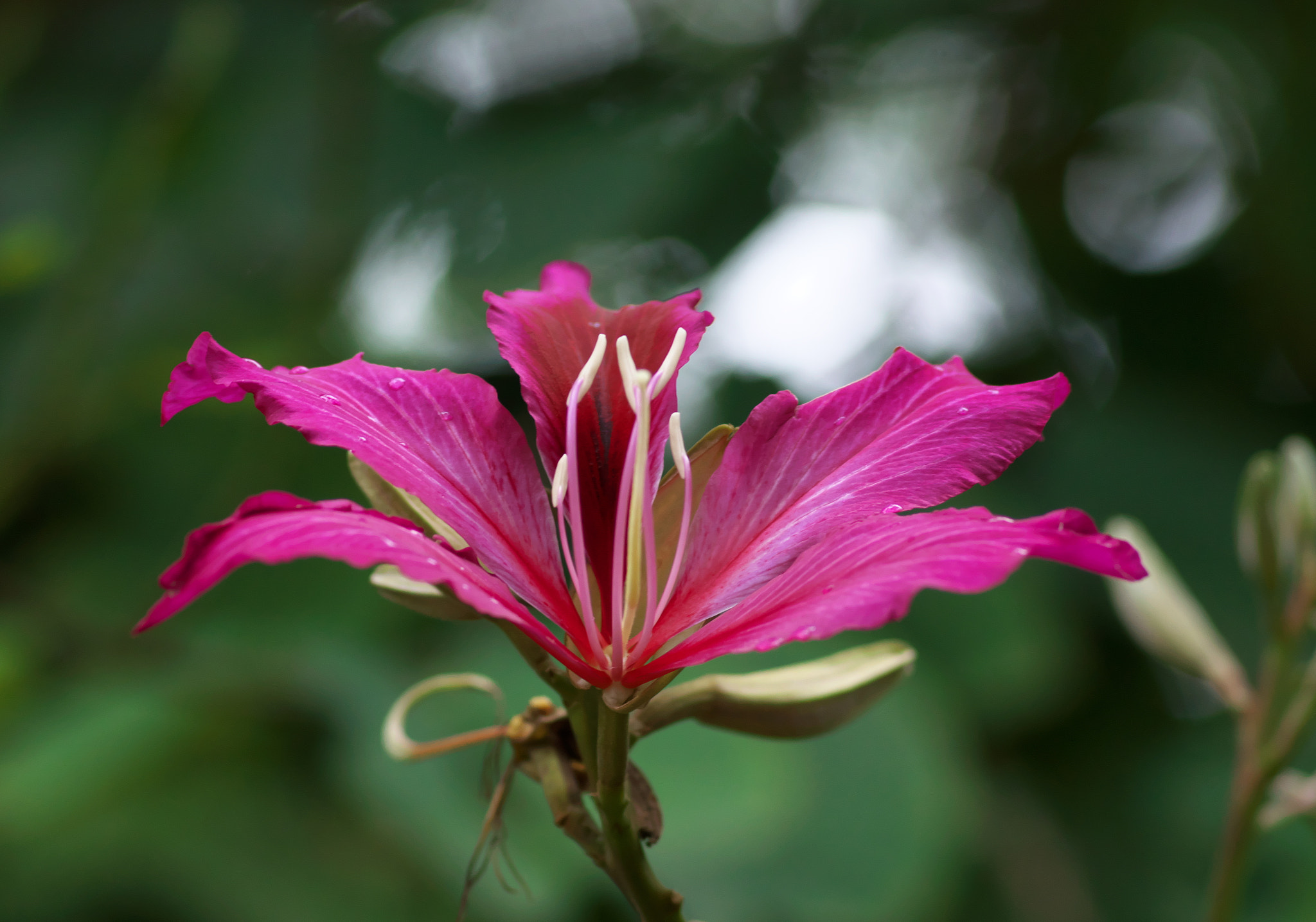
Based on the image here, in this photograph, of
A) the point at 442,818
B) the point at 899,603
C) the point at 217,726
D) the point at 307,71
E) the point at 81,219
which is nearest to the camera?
the point at 899,603

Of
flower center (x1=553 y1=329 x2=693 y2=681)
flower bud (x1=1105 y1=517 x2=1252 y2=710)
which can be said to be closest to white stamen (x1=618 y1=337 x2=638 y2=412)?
flower center (x1=553 y1=329 x2=693 y2=681)

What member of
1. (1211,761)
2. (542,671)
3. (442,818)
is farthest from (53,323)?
(1211,761)

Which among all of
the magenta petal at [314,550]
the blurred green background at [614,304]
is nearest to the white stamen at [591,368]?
the magenta petal at [314,550]

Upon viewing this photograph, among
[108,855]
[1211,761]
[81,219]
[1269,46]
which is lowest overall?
[1211,761]

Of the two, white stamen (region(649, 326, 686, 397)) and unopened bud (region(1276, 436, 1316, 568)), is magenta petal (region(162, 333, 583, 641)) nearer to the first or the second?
white stamen (region(649, 326, 686, 397))

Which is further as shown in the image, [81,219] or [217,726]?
[81,219]

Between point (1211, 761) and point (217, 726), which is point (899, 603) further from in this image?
point (1211, 761)
